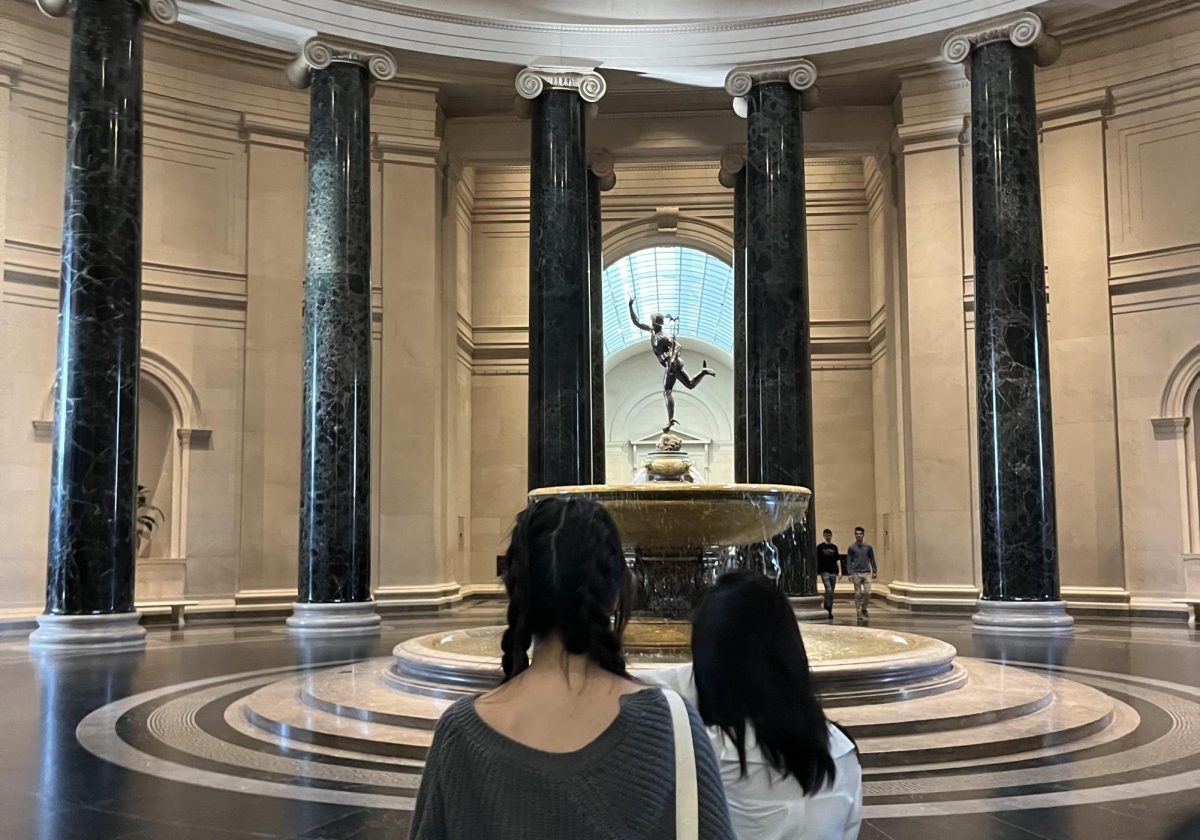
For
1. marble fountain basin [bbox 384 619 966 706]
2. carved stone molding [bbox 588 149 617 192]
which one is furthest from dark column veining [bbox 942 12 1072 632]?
carved stone molding [bbox 588 149 617 192]

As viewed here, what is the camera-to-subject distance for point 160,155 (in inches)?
698

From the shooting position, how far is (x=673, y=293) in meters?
39.6

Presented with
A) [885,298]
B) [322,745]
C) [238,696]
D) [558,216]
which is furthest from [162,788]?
[885,298]

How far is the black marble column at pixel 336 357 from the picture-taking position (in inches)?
562

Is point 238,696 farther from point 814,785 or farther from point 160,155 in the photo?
point 160,155

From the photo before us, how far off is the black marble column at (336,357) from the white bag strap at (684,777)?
13.3 m

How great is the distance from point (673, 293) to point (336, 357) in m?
26.2

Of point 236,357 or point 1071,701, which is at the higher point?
point 236,357

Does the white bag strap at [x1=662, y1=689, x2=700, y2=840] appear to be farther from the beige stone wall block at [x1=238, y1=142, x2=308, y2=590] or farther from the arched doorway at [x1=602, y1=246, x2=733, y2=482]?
the arched doorway at [x1=602, y1=246, x2=733, y2=482]

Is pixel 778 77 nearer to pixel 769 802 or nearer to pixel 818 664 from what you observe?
pixel 818 664

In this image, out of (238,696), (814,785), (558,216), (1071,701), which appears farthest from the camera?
(558,216)

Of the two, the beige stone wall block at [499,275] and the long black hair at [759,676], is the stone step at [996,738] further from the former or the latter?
the beige stone wall block at [499,275]

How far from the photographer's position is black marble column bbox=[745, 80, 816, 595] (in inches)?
593

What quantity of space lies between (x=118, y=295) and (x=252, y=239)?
19.5 feet
